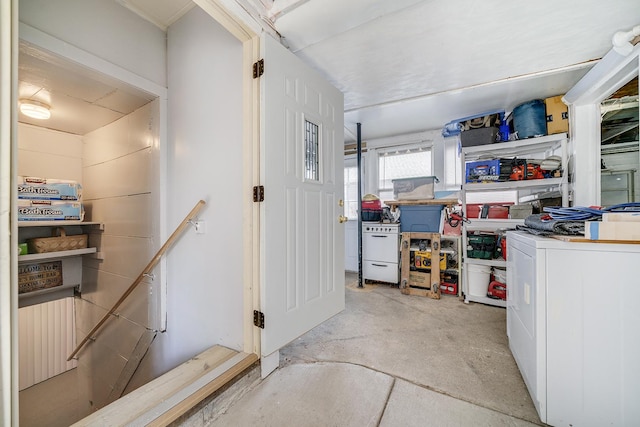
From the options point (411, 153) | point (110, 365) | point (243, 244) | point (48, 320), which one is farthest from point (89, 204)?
point (411, 153)

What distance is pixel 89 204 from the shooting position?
2.84m

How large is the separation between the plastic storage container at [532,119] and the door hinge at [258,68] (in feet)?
9.27

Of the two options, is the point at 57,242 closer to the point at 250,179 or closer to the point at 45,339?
the point at 45,339

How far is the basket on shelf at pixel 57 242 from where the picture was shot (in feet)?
7.65

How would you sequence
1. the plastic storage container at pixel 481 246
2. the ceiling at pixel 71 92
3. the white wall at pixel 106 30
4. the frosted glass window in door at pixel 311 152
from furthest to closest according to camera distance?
1. the plastic storage container at pixel 481 246
2. the frosted glass window in door at pixel 311 152
3. the ceiling at pixel 71 92
4. the white wall at pixel 106 30

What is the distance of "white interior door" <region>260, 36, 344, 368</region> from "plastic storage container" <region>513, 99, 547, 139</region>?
2.10 m

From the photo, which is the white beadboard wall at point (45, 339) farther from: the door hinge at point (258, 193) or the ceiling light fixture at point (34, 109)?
the door hinge at point (258, 193)

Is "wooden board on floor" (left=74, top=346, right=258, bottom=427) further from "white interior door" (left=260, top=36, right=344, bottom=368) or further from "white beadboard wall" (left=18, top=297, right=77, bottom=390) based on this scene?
"white beadboard wall" (left=18, top=297, right=77, bottom=390)

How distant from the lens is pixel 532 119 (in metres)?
2.63

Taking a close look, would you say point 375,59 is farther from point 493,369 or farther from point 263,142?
point 493,369

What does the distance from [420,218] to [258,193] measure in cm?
243

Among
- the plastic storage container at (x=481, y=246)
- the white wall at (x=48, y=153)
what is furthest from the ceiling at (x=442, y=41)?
the plastic storage container at (x=481, y=246)

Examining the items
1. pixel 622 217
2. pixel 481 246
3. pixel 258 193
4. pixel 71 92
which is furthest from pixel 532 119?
pixel 71 92

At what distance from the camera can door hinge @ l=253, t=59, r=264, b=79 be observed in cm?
152
